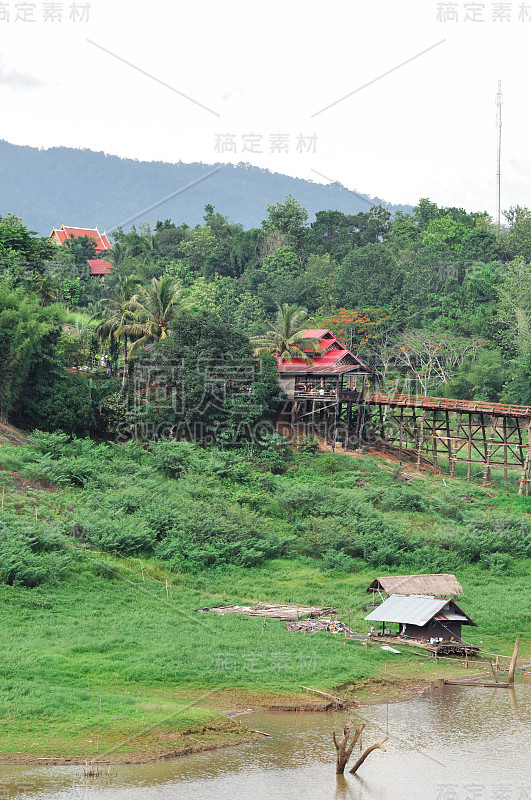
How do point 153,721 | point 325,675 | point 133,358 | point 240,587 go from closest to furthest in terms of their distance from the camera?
point 153,721, point 325,675, point 240,587, point 133,358

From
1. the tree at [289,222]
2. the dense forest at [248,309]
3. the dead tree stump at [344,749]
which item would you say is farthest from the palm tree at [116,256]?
the dead tree stump at [344,749]

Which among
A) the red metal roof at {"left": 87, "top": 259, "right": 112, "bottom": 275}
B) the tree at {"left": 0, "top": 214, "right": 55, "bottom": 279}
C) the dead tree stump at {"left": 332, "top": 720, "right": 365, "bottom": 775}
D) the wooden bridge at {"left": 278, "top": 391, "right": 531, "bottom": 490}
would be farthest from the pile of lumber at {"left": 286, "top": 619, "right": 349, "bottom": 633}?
the red metal roof at {"left": 87, "top": 259, "right": 112, "bottom": 275}

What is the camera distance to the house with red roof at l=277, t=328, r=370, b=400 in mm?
51969

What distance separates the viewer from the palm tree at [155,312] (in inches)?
2021

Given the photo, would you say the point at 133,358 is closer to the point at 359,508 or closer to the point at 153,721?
the point at 359,508

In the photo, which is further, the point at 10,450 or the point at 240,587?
the point at 10,450

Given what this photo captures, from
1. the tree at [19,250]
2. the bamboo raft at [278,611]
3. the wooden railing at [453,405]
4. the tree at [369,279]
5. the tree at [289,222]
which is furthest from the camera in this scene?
the tree at [289,222]

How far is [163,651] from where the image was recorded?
2658 cm

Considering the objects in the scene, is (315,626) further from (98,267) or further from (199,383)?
(98,267)

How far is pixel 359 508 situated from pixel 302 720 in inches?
736

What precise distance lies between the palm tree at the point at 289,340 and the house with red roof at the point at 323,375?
39cm

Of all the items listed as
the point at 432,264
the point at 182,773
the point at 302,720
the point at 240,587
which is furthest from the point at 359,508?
the point at 432,264

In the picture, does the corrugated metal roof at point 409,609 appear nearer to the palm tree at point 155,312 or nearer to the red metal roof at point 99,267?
the palm tree at point 155,312

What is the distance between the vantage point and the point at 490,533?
39688mm
